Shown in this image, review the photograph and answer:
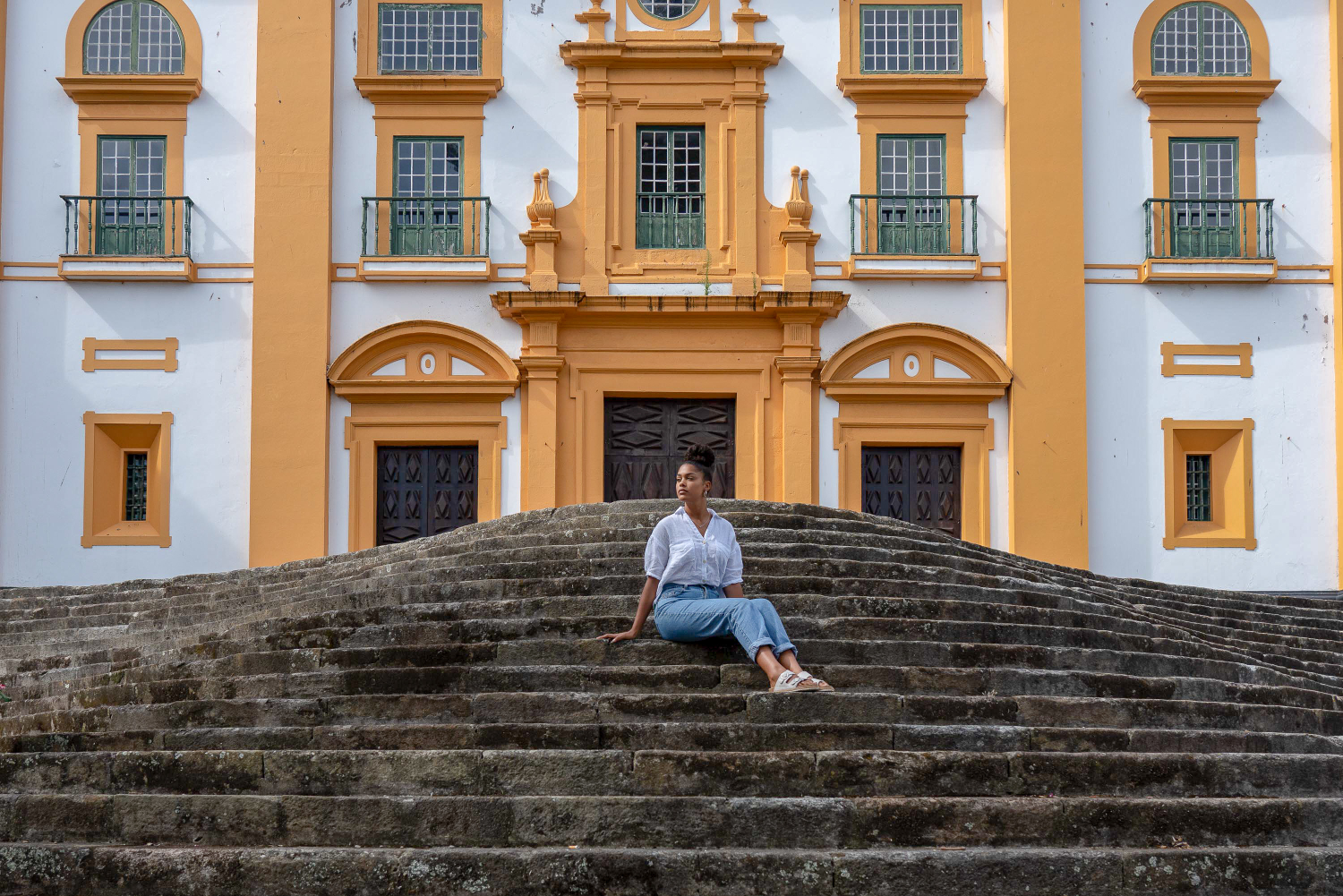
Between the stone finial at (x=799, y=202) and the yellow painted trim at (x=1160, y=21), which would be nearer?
the stone finial at (x=799, y=202)

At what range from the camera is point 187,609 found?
39.0 ft

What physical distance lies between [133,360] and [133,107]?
114 inches

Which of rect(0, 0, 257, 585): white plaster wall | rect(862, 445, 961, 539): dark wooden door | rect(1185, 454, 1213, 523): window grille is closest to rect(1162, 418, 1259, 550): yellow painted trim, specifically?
rect(1185, 454, 1213, 523): window grille

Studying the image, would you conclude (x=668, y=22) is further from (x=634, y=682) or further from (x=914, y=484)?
(x=634, y=682)

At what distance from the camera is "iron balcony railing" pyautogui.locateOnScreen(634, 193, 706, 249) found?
1711 cm

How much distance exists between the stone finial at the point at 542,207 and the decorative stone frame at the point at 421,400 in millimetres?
1453

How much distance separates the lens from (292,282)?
16.8 metres

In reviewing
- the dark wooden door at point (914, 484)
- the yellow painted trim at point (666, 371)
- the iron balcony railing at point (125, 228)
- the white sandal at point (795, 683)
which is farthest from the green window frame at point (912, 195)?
the white sandal at point (795, 683)

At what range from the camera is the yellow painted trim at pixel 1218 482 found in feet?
54.6

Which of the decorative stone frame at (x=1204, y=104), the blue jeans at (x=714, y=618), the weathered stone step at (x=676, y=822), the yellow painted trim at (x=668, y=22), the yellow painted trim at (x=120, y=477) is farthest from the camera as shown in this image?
the yellow painted trim at (x=668, y=22)

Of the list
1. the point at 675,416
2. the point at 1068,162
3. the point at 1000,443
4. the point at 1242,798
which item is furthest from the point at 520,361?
the point at 1242,798

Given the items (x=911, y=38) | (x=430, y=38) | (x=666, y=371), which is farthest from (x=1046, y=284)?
(x=430, y=38)

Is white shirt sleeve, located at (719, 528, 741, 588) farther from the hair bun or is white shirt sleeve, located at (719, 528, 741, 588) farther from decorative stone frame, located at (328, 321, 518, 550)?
decorative stone frame, located at (328, 321, 518, 550)

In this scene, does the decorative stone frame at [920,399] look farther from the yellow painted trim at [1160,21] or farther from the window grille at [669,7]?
the window grille at [669,7]
